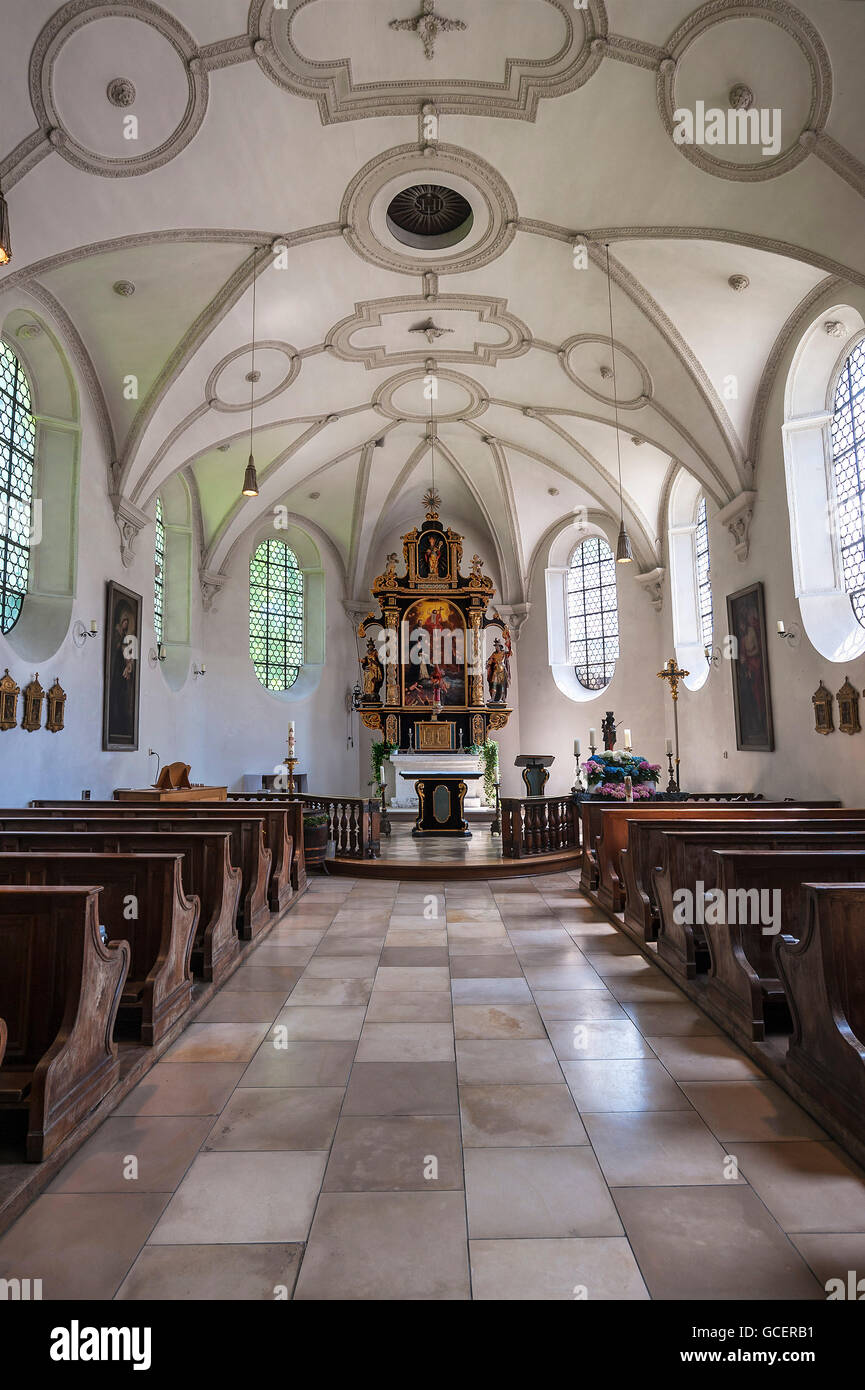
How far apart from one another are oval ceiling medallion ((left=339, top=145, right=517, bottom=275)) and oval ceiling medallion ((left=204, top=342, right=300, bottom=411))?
2360 mm

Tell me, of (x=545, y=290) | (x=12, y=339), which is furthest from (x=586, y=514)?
(x=12, y=339)

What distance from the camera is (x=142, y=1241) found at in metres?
2.45

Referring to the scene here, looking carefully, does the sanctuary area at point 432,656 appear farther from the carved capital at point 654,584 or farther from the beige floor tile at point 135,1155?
the carved capital at point 654,584

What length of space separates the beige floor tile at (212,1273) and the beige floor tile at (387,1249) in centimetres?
7

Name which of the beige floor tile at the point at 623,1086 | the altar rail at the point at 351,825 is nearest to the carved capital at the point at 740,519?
the altar rail at the point at 351,825

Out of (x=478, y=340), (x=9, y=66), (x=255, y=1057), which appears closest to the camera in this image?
(x=255, y=1057)

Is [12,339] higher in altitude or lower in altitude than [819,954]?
higher

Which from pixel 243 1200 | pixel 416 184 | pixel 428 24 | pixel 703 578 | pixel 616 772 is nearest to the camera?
pixel 243 1200

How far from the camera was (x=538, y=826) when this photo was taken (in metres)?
10.8

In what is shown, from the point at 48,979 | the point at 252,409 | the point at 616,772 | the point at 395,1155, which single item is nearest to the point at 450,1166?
the point at 395,1155

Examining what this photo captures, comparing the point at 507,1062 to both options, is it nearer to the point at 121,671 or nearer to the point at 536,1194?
the point at 536,1194

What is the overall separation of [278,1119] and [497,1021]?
1592mm
